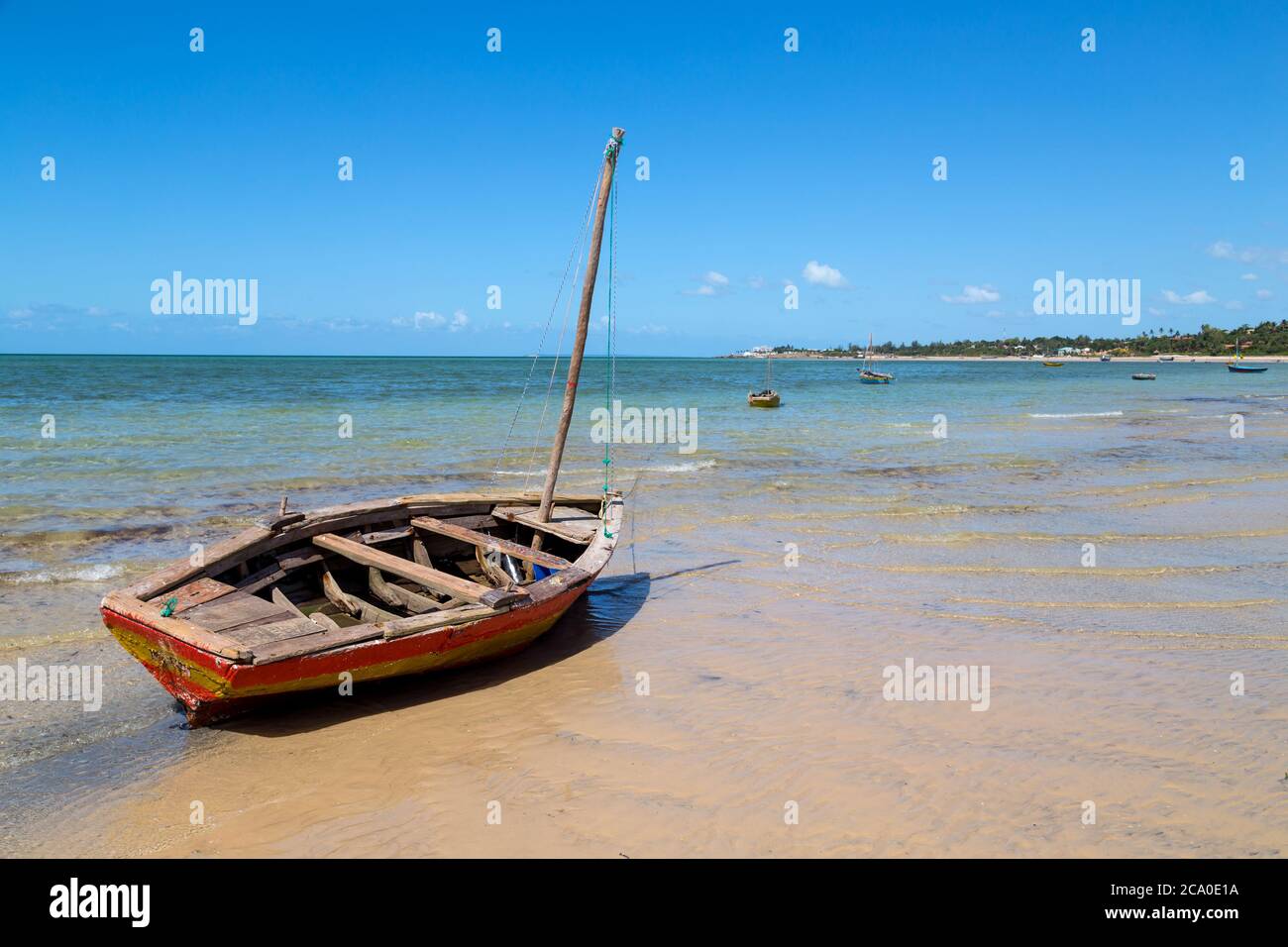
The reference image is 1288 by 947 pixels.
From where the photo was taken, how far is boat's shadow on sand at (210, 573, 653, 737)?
6051 millimetres

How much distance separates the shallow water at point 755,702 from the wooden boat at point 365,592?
0.52 meters

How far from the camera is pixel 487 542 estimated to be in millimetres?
8789

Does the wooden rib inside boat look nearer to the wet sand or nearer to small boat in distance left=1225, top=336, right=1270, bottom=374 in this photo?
the wet sand

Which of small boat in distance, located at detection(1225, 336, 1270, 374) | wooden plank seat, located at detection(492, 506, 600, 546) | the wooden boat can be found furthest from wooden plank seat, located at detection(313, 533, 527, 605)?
small boat in distance, located at detection(1225, 336, 1270, 374)

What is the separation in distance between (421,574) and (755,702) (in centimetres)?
314

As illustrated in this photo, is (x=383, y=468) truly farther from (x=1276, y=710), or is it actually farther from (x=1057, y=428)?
(x=1057, y=428)

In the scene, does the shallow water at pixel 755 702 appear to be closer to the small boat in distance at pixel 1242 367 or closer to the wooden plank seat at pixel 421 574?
the wooden plank seat at pixel 421 574

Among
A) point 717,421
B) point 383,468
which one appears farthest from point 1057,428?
point 383,468

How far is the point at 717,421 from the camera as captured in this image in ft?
118

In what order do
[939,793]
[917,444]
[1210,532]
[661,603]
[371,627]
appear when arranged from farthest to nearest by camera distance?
[917,444] → [1210,532] → [661,603] → [371,627] → [939,793]

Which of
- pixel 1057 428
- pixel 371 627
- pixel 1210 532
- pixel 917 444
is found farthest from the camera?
pixel 1057 428

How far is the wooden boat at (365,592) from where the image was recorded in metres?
5.59
